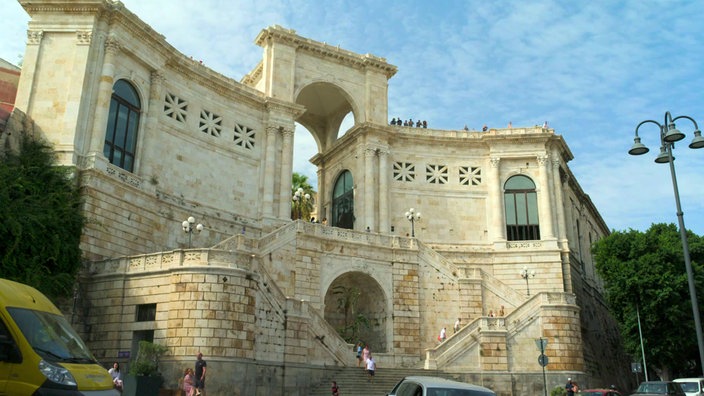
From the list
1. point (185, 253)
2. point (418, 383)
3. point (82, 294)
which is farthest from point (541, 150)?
point (418, 383)

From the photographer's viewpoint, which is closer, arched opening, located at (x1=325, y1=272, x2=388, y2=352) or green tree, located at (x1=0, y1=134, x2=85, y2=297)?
green tree, located at (x1=0, y1=134, x2=85, y2=297)

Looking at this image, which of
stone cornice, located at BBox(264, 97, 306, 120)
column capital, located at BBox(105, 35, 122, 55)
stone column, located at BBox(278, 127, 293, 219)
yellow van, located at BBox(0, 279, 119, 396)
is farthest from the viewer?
stone cornice, located at BBox(264, 97, 306, 120)

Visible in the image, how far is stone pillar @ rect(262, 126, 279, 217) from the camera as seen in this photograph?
3812cm

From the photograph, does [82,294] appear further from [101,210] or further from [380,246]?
[380,246]

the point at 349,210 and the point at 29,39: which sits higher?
the point at 29,39

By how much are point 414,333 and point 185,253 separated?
14405 mm

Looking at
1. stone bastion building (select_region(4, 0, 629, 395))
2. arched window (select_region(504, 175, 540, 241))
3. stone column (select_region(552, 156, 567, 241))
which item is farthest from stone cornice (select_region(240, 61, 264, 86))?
stone column (select_region(552, 156, 567, 241))

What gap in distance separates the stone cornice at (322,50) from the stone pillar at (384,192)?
661 centimetres

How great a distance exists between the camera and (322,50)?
43.3 metres

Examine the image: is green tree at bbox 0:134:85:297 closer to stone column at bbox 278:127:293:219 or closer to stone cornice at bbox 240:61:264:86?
stone column at bbox 278:127:293:219

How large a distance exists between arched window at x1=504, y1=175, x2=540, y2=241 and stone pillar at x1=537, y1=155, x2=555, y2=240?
43cm

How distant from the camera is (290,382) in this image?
25219mm

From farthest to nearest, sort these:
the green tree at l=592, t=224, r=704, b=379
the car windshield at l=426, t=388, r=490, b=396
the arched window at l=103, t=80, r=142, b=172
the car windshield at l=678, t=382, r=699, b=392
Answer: the green tree at l=592, t=224, r=704, b=379
the arched window at l=103, t=80, r=142, b=172
the car windshield at l=678, t=382, r=699, b=392
the car windshield at l=426, t=388, r=490, b=396

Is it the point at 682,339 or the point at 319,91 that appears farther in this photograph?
the point at 319,91
